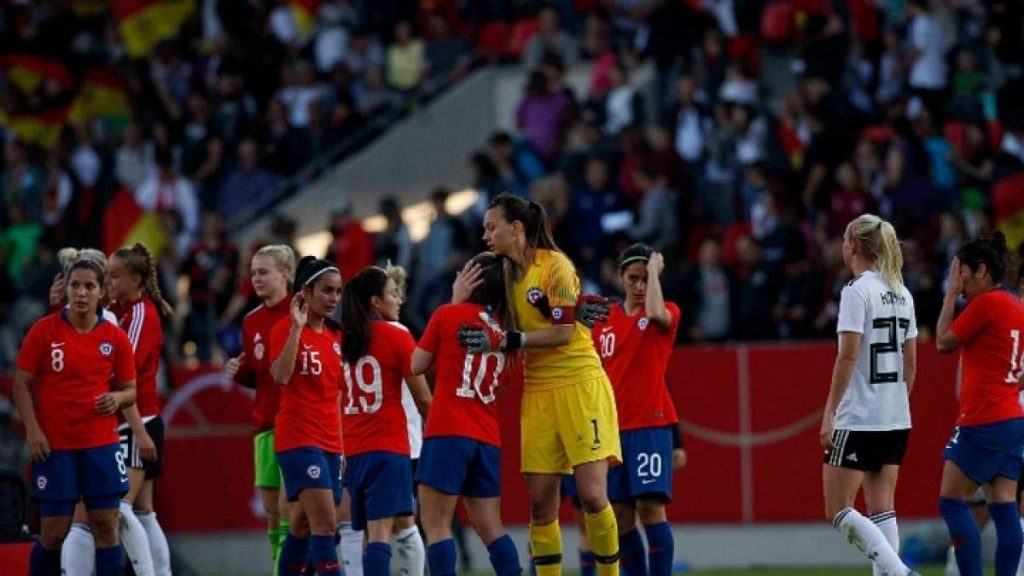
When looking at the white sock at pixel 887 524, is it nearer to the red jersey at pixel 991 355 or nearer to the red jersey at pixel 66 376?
the red jersey at pixel 991 355

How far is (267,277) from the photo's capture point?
1466 centimetres

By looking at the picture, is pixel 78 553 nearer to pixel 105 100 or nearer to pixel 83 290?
pixel 83 290

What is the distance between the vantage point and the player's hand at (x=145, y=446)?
1454cm

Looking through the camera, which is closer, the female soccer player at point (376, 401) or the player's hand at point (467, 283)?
the player's hand at point (467, 283)

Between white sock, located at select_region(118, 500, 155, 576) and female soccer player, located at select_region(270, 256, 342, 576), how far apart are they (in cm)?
150

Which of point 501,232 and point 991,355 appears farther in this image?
point 991,355

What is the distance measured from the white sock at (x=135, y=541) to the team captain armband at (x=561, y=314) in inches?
151

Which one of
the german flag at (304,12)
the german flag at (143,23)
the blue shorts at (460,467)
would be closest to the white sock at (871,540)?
the blue shorts at (460,467)

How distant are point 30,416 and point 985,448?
20.5ft

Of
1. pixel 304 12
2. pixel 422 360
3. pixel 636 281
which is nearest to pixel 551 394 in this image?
pixel 422 360

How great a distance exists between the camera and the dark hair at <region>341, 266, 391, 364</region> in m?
13.4

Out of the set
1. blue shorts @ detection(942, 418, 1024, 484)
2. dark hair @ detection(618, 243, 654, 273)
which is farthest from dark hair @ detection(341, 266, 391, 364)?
blue shorts @ detection(942, 418, 1024, 484)

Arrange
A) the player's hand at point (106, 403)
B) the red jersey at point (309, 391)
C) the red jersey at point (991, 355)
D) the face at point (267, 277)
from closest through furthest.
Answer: the red jersey at point (309, 391), the red jersey at point (991, 355), the player's hand at point (106, 403), the face at point (267, 277)

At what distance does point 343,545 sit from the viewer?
15.0m
